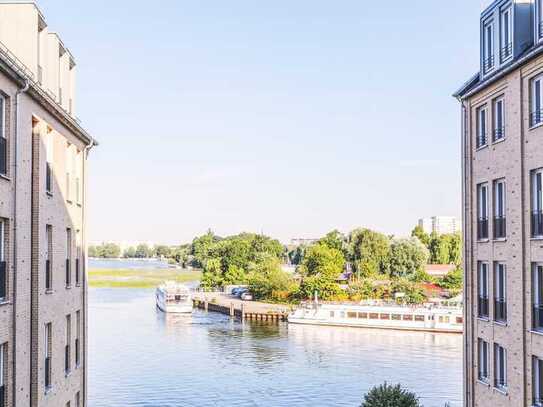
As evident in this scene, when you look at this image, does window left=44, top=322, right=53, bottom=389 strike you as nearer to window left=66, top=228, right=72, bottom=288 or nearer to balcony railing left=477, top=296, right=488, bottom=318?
window left=66, top=228, right=72, bottom=288

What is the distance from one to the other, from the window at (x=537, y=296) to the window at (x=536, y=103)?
4169mm

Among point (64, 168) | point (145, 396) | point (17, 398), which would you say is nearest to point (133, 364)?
point (145, 396)

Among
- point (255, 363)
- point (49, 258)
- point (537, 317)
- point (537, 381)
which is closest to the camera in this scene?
point (537, 381)

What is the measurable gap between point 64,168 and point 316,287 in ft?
308

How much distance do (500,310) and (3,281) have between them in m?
15.5

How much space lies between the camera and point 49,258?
22766 mm

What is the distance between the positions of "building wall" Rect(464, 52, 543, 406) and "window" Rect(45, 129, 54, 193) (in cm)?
1395

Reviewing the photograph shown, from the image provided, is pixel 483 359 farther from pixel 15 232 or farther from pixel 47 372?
pixel 15 232

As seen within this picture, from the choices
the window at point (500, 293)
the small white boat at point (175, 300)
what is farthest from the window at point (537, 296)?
the small white boat at point (175, 300)

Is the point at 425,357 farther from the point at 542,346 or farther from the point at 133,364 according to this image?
the point at 542,346

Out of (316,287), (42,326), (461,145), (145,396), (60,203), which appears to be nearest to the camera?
(42,326)

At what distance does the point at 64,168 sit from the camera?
2497 centimetres

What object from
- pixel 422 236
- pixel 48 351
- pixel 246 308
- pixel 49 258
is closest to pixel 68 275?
pixel 49 258

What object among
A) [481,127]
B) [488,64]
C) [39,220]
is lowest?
[39,220]
